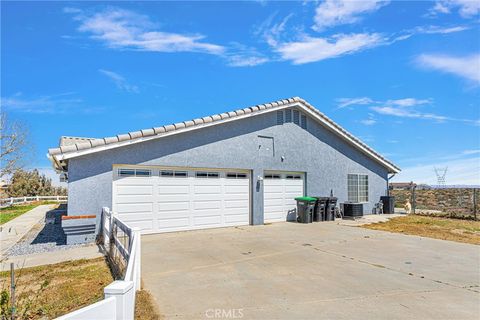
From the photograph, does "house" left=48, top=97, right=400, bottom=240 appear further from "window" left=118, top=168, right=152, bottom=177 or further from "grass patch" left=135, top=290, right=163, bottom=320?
"grass patch" left=135, top=290, right=163, bottom=320

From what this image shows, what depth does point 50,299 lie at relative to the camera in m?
4.73

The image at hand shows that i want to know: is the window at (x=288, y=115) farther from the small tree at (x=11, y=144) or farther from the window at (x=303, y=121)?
the small tree at (x=11, y=144)

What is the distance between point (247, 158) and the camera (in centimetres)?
1272

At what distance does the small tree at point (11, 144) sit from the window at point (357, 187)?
2618cm

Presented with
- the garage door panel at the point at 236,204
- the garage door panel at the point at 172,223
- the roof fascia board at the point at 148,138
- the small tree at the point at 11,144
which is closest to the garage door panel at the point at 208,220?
the garage door panel at the point at 172,223

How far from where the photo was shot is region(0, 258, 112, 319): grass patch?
4195mm

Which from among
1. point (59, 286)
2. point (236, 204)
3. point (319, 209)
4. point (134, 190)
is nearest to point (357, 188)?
point (319, 209)

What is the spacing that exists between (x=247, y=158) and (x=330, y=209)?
503 cm

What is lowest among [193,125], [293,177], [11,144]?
[293,177]

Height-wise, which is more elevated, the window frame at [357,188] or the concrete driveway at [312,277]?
the window frame at [357,188]

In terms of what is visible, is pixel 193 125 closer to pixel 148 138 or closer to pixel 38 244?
pixel 148 138

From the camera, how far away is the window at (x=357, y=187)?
54.3 feet

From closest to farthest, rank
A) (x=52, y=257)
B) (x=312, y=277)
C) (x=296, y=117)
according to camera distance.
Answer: (x=312, y=277), (x=52, y=257), (x=296, y=117)

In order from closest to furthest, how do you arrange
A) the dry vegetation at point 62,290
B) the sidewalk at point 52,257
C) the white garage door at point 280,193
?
the dry vegetation at point 62,290 < the sidewalk at point 52,257 < the white garage door at point 280,193
